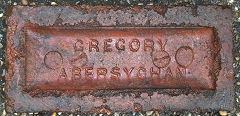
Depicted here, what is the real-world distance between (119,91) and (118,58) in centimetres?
17

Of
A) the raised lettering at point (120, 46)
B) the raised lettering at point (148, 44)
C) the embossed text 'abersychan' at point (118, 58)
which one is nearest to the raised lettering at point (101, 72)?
the embossed text 'abersychan' at point (118, 58)

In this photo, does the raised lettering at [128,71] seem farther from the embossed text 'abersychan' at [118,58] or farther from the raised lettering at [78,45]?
the raised lettering at [78,45]

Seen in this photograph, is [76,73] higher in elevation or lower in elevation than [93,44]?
lower

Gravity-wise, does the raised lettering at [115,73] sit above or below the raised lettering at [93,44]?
below

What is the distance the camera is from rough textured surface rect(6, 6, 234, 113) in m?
1.64

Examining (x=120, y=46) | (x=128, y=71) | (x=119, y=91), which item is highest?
(x=120, y=46)

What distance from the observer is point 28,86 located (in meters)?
1.64

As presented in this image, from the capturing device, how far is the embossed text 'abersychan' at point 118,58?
1635mm

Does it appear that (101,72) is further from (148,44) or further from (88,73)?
(148,44)

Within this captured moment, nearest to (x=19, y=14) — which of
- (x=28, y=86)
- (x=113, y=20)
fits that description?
(x=28, y=86)

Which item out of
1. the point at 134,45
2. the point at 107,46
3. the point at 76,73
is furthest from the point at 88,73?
the point at 134,45

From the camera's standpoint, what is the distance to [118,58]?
5.40 feet

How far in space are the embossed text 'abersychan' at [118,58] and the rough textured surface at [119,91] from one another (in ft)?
0.12

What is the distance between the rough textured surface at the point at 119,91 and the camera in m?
1.64
